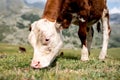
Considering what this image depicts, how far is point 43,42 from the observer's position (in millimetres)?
12883

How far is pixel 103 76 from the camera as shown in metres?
10.3

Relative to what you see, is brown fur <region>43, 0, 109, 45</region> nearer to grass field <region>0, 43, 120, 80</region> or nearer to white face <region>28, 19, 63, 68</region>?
white face <region>28, 19, 63, 68</region>

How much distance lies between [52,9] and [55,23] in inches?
38.2

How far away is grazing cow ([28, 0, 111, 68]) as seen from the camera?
1281 cm

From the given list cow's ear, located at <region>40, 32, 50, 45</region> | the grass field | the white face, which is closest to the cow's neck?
the white face

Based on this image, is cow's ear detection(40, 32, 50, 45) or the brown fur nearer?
cow's ear detection(40, 32, 50, 45)

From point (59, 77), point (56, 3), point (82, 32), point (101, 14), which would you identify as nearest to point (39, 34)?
point (56, 3)

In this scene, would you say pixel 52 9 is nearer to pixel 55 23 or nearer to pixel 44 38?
pixel 55 23

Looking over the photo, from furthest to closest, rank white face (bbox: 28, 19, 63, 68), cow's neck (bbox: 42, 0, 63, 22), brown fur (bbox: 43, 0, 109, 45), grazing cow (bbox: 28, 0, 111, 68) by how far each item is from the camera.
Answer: brown fur (bbox: 43, 0, 109, 45)
cow's neck (bbox: 42, 0, 63, 22)
grazing cow (bbox: 28, 0, 111, 68)
white face (bbox: 28, 19, 63, 68)

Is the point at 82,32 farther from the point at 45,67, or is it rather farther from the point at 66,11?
the point at 45,67

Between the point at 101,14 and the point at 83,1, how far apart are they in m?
4.53

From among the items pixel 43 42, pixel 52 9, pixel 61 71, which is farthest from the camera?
pixel 52 9

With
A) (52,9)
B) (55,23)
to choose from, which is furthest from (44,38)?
(52,9)

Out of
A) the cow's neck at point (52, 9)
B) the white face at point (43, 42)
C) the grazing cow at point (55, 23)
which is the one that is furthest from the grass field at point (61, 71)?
the cow's neck at point (52, 9)
